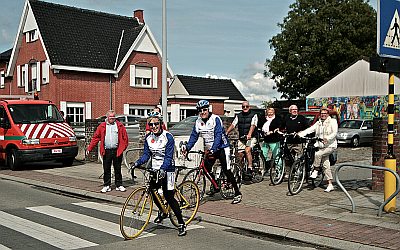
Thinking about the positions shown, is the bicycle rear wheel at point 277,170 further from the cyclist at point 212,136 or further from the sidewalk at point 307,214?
the cyclist at point 212,136

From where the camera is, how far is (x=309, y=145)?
11867 millimetres

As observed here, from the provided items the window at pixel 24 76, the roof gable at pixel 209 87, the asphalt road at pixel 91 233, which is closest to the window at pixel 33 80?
the window at pixel 24 76

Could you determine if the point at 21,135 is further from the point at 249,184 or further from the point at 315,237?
the point at 315,237

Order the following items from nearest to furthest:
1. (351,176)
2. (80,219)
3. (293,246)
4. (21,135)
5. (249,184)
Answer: (293,246) < (80,219) < (249,184) < (351,176) < (21,135)

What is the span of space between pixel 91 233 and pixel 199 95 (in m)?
36.7

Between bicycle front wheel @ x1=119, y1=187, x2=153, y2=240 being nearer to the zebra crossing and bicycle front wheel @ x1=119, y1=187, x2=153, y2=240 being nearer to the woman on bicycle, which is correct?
the zebra crossing

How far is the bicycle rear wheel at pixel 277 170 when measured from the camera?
12383mm

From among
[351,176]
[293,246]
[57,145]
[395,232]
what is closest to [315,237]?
[293,246]

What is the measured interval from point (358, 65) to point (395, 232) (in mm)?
32376

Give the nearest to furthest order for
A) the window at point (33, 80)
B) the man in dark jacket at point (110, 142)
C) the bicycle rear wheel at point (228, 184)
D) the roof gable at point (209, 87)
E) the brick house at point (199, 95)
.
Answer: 1. the bicycle rear wheel at point (228, 184)
2. the man in dark jacket at point (110, 142)
3. the window at point (33, 80)
4. the brick house at point (199, 95)
5. the roof gable at point (209, 87)

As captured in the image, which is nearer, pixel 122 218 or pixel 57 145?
pixel 122 218

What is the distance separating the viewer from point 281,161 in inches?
492

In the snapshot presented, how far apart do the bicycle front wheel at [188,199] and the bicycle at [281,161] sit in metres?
3.79

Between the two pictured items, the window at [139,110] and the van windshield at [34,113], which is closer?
the van windshield at [34,113]
